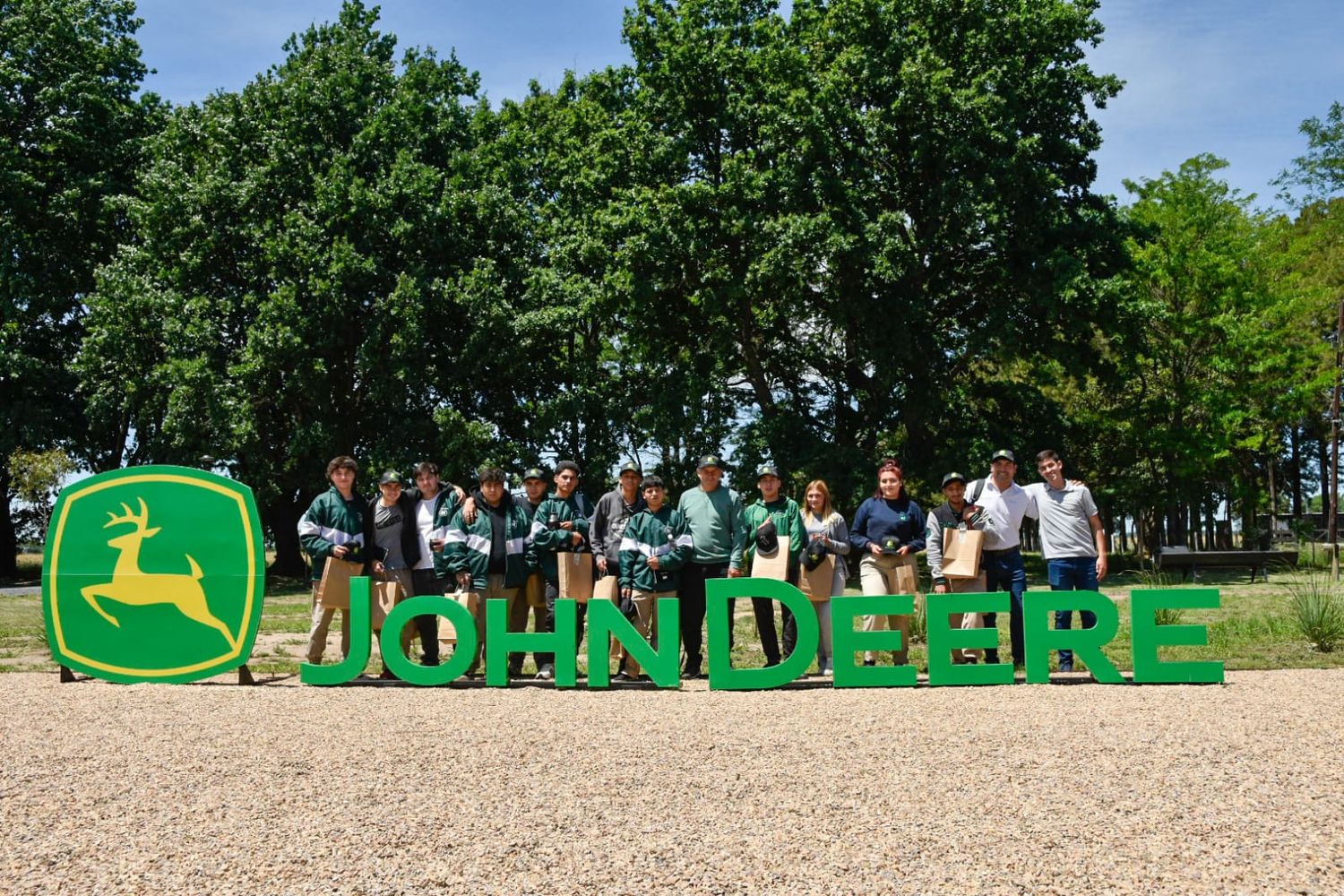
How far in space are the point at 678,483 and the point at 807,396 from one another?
4.02 metres

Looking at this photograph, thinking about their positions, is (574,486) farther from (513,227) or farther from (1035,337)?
(513,227)

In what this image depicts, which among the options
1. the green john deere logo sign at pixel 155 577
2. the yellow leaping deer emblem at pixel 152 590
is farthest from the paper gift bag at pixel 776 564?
the yellow leaping deer emblem at pixel 152 590

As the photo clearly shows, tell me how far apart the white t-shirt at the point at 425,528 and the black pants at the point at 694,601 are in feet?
7.10

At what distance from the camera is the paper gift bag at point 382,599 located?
8.82 m

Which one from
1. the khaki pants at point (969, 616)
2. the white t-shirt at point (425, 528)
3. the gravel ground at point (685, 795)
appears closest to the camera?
the gravel ground at point (685, 795)

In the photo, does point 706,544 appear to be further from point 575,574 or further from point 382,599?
point 382,599

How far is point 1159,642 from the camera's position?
8.01 meters

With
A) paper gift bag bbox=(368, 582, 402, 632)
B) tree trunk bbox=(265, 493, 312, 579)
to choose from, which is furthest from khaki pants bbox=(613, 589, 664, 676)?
tree trunk bbox=(265, 493, 312, 579)

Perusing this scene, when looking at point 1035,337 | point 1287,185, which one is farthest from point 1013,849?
point 1287,185

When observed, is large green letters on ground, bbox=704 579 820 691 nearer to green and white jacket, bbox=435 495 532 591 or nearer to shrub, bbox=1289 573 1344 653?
green and white jacket, bbox=435 495 532 591

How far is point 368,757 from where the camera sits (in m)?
5.77

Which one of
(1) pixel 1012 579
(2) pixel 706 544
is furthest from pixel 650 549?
(1) pixel 1012 579

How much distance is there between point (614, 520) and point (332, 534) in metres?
2.33

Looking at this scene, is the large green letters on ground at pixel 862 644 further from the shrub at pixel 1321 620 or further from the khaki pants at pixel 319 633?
the shrub at pixel 1321 620
